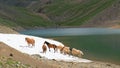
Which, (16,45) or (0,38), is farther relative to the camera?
(0,38)

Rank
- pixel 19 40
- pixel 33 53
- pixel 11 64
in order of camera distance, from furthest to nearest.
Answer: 1. pixel 19 40
2. pixel 33 53
3. pixel 11 64

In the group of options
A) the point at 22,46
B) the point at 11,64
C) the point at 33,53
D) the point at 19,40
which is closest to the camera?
the point at 11,64

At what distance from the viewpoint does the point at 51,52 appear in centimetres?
4762

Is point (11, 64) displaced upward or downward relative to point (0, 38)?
downward

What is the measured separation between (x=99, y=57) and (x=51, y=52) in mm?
10162

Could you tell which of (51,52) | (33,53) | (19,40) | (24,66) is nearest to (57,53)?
(51,52)

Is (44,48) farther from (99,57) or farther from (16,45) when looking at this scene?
(99,57)

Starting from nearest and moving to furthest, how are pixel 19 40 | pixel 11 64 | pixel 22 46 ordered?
pixel 11 64 → pixel 22 46 → pixel 19 40

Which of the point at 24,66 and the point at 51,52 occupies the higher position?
the point at 51,52

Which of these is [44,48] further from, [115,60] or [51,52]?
[115,60]

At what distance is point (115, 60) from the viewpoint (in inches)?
2016

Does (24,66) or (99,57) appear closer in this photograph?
(24,66)

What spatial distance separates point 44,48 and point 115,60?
10928 millimetres

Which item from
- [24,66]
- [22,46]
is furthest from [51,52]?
[24,66]
